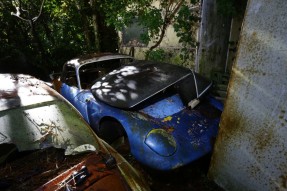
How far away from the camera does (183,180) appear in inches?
122

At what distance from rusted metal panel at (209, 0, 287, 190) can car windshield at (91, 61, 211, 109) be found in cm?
111

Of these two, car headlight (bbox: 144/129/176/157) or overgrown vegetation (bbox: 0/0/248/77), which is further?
overgrown vegetation (bbox: 0/0/248/77)

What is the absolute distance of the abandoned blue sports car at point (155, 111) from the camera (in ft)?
9.32

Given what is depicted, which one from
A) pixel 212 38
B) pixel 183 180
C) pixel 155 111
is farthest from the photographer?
pixel 212 38

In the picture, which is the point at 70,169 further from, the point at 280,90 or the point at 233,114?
the point at 280,90

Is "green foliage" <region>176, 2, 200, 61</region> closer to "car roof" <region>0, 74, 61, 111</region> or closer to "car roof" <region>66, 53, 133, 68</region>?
"car roof" <region>66, 53, 133, 68</region>

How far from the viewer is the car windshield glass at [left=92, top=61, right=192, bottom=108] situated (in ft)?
11.0

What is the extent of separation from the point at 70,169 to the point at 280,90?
71.2 inches

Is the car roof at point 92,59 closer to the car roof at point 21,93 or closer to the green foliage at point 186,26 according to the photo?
the car roof at point 21,93

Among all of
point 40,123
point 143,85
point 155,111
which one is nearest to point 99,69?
point 143,85

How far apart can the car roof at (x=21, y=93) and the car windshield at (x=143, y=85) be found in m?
0.85

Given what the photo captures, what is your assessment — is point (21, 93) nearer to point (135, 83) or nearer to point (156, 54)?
point (135, 83)

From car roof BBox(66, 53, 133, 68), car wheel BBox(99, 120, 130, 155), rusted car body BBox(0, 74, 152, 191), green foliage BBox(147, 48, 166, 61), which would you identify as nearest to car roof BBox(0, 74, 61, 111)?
rusted car body BBox(0, 74, 152, 191)

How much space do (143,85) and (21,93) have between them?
1578 mm
